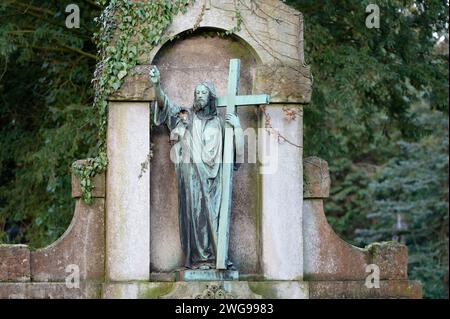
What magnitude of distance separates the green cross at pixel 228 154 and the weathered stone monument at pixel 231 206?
78 millimetres

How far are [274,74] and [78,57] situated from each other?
6.13 meters

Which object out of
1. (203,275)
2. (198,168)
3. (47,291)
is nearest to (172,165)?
(198,168)

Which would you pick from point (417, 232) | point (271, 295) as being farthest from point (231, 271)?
point (417, 232)

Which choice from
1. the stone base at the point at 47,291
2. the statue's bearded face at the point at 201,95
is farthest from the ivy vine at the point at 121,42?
the stone base at the point at 47,291

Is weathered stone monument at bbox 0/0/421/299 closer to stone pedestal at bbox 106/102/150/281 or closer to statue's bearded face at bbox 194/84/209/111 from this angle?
stone pedestal at bbox 106/102/150/281

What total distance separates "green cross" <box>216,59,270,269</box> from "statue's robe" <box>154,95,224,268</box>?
0.07 metres

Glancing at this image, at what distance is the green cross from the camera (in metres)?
13.3

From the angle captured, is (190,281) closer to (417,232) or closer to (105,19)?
(105,19)

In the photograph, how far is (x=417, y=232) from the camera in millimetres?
28453

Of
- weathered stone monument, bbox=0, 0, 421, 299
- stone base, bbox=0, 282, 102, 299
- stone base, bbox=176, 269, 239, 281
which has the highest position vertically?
weathered stone monument, bbox=0, 0, 421, 299

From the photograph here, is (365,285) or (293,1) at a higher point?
(293,1)

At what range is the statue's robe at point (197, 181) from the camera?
1341 centimetres

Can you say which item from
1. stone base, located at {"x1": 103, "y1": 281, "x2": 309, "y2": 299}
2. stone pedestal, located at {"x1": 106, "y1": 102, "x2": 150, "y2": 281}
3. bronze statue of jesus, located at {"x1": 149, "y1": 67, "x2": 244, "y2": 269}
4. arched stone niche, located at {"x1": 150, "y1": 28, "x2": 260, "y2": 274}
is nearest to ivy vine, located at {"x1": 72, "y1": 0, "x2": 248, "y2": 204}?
stone pedestal, located at {"x1": 106, "y1": 102, "x2": 150, "y2": 281}

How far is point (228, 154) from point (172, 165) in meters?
0.66
